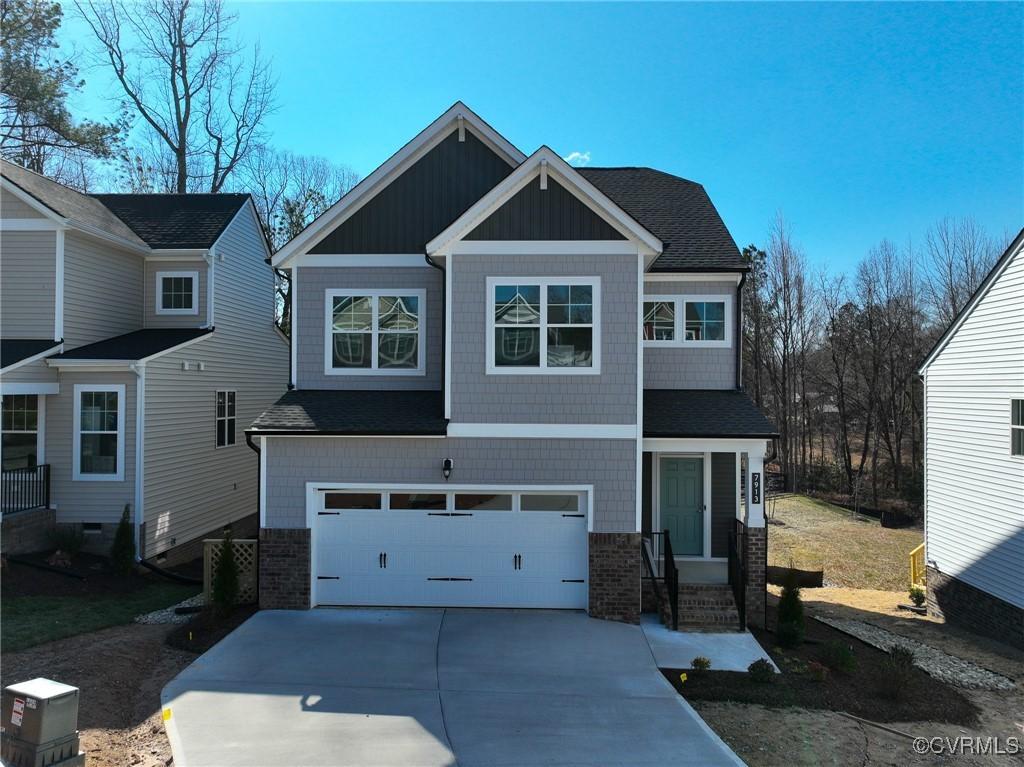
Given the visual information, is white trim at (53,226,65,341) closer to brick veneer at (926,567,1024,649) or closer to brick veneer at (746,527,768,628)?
brick veneer at (746,527,768,628)

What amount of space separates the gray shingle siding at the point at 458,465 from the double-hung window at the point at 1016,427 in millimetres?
7668

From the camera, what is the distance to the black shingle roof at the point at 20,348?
12039 mm

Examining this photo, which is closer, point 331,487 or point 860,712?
point 860,712

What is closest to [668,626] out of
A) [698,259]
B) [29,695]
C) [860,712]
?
[860,712]

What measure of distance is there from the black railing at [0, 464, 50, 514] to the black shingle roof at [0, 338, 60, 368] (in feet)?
7.10

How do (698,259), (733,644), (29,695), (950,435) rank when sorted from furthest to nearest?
(950,435), (698,259), (733,644), (29,695)

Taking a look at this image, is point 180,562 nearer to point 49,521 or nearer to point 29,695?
point 49,521

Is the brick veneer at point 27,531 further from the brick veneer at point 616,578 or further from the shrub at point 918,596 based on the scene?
the shrub at point 918,596

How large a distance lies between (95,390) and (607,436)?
1058 cm

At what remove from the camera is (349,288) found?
36.5 ft

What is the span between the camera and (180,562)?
14055mm

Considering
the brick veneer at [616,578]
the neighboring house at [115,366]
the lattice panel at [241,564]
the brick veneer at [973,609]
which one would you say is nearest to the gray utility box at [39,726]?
the lattice panel at [241,564]

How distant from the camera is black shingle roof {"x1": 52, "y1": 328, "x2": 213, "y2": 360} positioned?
42.6 ft

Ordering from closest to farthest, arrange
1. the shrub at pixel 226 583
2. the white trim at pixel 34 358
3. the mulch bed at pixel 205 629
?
the mulch bed at pixel 205 629
the shrub at pixel 226 583
the white trim at pixel 34 358
